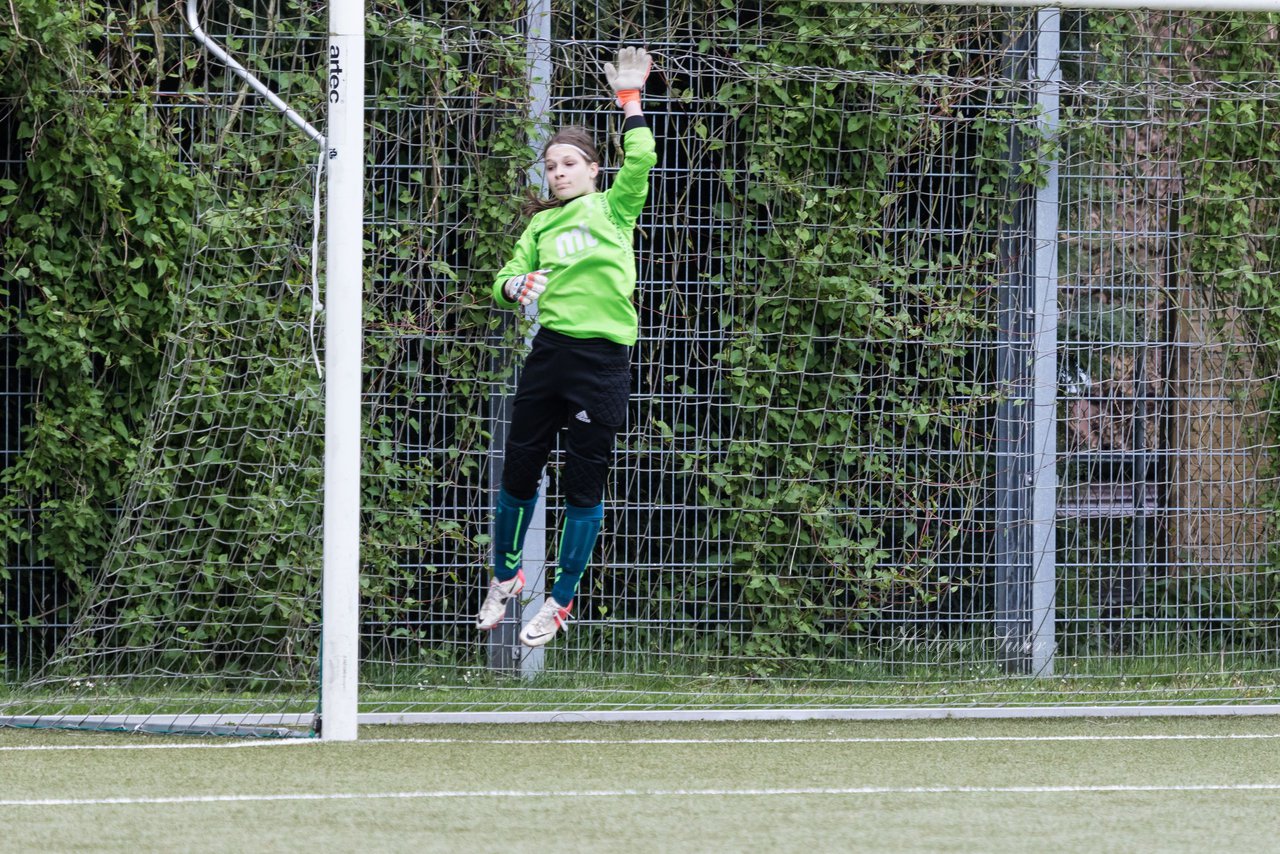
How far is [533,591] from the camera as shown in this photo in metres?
6.35

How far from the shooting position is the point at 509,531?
17.4 feet

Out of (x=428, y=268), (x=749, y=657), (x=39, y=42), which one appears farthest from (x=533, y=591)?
(x=39, y=42)

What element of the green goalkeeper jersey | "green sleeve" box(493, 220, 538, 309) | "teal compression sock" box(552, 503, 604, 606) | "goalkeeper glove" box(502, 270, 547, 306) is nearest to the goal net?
"teal compression sock" box(552, 503, 604, 606)

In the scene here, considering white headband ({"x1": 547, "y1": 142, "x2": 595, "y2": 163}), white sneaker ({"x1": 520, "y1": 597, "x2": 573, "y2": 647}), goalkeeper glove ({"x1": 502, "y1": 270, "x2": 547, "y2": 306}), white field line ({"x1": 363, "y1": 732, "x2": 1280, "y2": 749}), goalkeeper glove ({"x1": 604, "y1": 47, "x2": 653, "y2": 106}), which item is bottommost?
white field line ({"x1": 363, "y1": 732, "x2": 1280, "y2": 749})

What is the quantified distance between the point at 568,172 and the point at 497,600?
1524 millimetres

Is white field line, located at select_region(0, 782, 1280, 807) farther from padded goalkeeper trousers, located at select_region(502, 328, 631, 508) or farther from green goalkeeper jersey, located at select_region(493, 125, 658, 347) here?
green goalkeeper jersey, located at select_region(493, 125, 658, 347)

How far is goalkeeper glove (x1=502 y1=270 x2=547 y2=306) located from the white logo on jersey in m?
0.18

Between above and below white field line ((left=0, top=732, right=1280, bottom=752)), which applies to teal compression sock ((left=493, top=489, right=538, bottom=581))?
above

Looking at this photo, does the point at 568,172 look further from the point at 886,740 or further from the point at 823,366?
the point at 886,740

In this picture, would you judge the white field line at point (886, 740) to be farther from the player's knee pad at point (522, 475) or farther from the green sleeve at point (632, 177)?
the green sleeve at point (632, 177)

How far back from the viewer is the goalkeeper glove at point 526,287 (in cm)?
492

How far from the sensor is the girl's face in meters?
5.24

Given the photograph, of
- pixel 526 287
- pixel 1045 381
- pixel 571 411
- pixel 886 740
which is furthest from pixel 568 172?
pixel 1045 381

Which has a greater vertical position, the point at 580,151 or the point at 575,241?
the point at 580,151
